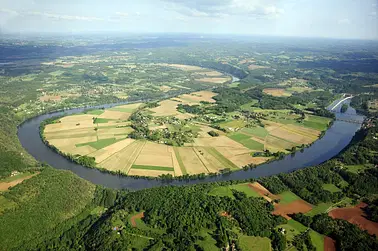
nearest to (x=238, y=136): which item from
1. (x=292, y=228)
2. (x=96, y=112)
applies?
(x=292, y=228)

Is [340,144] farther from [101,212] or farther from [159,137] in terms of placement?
[101,212]

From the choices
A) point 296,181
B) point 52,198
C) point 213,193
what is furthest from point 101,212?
point 296,181

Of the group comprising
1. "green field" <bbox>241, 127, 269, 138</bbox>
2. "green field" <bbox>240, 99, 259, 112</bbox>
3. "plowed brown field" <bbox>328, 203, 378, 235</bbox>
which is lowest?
"plowed brown field" <bbox>328, 203, 378, 235</bbox>

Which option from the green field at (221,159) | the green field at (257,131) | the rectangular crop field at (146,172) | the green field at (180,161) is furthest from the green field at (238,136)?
the rectangular crop field at (146,172)

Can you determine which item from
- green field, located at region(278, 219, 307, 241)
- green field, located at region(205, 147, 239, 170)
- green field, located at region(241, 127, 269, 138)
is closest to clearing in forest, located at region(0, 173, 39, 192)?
green field, located at region(205, 147, 239, 170)

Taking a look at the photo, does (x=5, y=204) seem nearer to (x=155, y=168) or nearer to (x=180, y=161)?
(x=155, y=168)

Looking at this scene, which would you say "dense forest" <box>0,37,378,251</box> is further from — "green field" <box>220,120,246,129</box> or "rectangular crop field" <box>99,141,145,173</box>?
"green field" <box>220,120,246,129</box>
